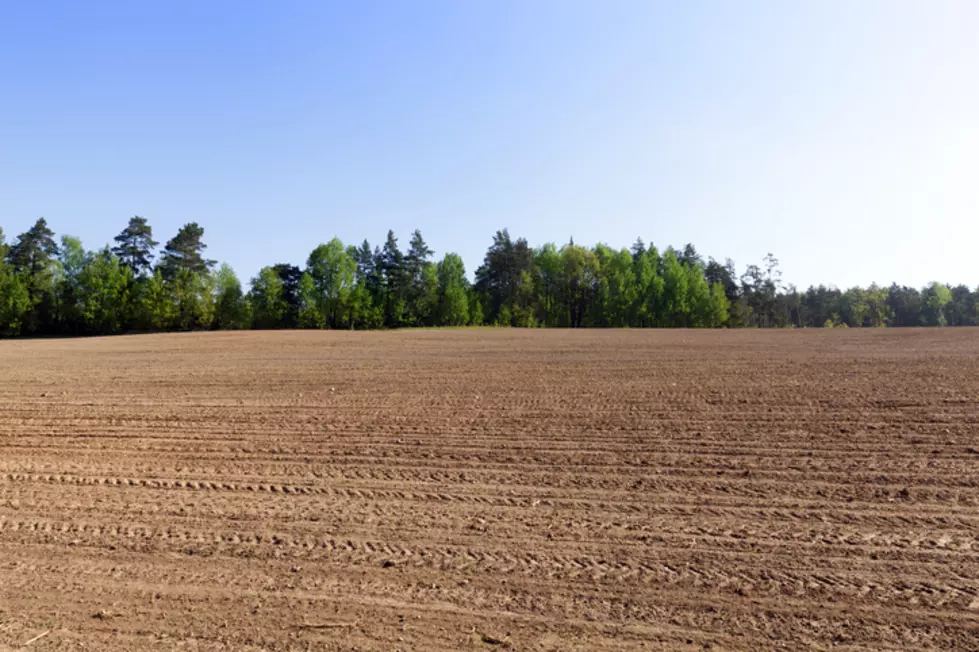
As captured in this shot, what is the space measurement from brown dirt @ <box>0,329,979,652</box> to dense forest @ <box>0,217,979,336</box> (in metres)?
57.0

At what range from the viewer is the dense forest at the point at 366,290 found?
210 feet

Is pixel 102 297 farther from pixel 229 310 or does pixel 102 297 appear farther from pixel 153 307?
pixel 229 310

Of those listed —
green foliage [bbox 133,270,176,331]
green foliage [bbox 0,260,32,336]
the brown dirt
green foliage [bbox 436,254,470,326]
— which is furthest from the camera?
green foliage [bbox 436,254,470,326]

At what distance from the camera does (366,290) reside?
239ft

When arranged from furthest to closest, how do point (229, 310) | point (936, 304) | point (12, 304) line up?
point (936, 304), point (229, 310), point (12, 304)

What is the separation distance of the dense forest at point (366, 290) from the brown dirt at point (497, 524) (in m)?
57.0

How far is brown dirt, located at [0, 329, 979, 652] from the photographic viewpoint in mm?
4227

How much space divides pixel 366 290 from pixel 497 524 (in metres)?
68.6

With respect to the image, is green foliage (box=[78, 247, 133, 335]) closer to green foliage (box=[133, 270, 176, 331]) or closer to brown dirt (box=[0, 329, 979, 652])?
green foliage (box=[133, 270, 176, 331])

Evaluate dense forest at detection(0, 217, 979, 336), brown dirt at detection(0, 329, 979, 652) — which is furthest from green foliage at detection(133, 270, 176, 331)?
brown dirt at detection(0, 329, 979, 652)

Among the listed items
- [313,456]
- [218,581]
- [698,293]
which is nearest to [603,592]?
[218,581]

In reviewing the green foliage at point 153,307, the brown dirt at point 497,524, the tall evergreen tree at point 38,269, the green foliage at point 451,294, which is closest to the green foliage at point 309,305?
the green foliage at point 153,307

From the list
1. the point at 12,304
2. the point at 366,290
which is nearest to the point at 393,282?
the point at 366,290

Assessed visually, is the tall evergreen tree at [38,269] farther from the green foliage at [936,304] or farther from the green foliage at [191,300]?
the green foliage at [936,304]
